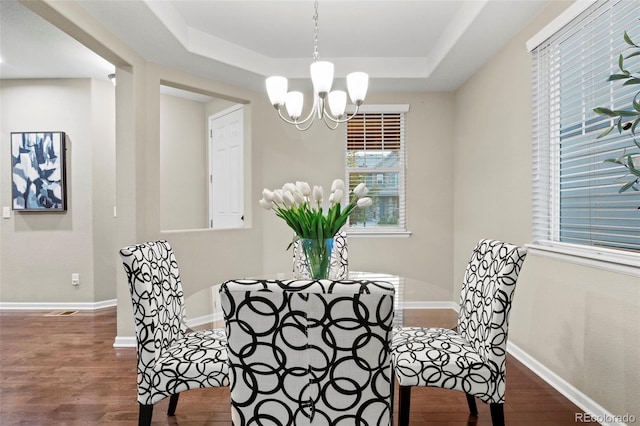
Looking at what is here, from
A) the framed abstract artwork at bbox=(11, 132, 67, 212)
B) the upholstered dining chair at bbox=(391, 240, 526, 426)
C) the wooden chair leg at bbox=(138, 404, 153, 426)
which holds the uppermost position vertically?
the framed abstract artwork at bbox=(11, 132, 67, 212)

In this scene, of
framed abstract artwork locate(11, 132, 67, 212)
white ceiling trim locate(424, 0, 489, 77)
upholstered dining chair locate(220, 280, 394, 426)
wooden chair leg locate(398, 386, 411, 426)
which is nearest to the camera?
upholstered dining chair locate(220, 280, 394, 426)

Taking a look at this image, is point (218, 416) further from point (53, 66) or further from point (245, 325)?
point (53, 66)

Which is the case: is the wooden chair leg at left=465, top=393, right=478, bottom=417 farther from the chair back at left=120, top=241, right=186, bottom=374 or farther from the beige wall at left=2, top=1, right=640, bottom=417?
the chair back at left=120, top=241, right=186, bottom=374

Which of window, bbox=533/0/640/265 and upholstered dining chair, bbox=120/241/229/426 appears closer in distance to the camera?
upholstered dining chair, bbox=120/241/229/426

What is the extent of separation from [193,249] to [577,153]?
3.25 meters

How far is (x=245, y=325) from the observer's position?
1.08 metres

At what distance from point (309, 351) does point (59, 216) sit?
14.7 feet

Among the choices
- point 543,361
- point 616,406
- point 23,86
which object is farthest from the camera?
point 23,86

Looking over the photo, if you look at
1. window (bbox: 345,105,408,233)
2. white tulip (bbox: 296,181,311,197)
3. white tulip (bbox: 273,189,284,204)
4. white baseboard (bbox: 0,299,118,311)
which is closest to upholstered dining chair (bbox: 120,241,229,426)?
white tulip (bbox: 273,189,284,204)

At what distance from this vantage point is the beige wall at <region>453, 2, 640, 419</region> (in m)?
1.95

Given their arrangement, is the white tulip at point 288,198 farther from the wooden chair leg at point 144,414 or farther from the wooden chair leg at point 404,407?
the wooden chair leg at point 144,414

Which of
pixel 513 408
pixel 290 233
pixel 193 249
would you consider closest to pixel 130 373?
pixel 193 249

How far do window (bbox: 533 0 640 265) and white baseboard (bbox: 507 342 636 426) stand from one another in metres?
0.81

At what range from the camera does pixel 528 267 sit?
112 inches
